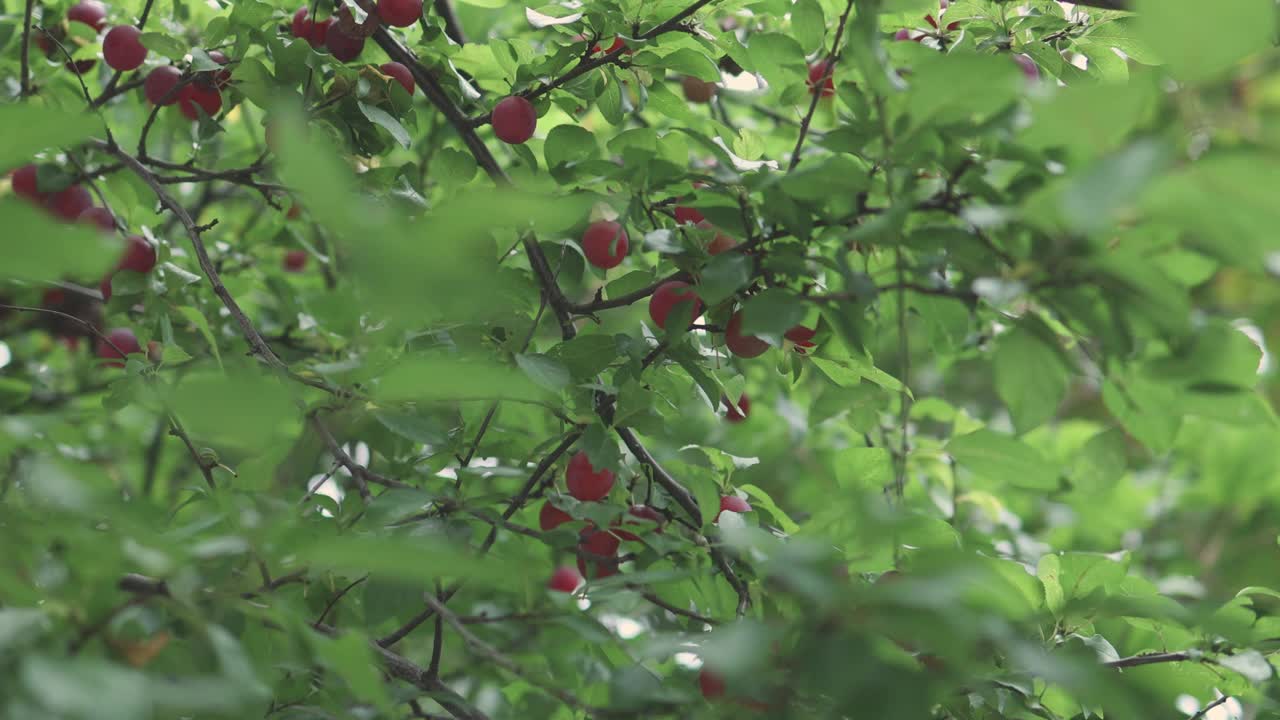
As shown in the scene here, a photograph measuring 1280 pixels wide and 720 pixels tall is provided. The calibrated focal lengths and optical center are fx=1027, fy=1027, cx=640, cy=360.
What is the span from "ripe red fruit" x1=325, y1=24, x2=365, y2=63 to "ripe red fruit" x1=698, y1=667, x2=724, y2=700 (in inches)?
30.8

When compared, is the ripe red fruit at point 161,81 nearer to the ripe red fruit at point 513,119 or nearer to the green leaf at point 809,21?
the ripe red fruit at point 513,119

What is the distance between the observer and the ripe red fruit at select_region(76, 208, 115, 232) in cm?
121

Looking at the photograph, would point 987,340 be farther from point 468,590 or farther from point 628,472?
point 468,590

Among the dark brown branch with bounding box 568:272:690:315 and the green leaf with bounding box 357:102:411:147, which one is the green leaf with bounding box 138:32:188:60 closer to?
the green leaf with bounding box 357:102:411:147

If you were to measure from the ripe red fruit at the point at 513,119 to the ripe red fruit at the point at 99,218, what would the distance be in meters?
0.50

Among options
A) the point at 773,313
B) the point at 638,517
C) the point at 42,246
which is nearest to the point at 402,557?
the point at 42,246

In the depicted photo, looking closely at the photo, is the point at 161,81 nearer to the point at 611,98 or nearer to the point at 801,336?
the point at 611,98

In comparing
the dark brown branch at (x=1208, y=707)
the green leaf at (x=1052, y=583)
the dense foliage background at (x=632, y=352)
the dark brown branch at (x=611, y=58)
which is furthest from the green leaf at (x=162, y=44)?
the dark brown branch at (x=1208, y=707)

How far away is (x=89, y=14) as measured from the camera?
143cm

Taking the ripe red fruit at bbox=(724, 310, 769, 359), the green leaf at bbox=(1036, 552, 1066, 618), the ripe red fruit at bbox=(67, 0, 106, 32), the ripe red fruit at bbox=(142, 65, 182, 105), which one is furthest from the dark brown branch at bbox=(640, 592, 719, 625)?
the ripe red fruit at bbox=(67, 0, 106, 32)

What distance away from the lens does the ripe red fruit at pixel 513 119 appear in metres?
1.11

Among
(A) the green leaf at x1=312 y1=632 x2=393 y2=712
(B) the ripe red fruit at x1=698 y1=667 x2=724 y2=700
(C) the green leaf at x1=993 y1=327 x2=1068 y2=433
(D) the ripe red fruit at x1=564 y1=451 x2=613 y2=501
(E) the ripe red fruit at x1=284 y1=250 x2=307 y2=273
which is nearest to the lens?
(A) the green leaf at x1=312 y1=632 x2=393 y2=712

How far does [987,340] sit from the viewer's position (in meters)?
1.50

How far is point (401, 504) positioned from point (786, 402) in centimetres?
106
